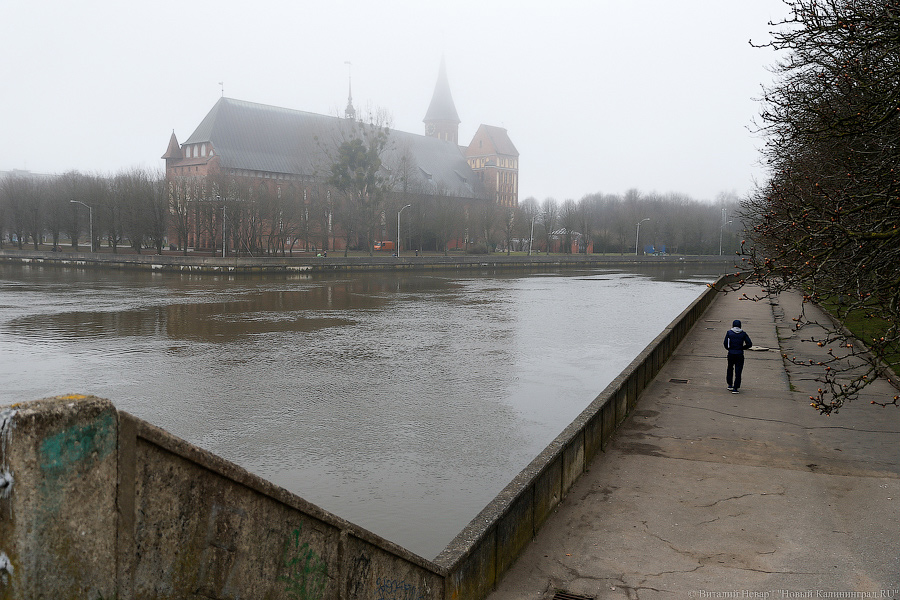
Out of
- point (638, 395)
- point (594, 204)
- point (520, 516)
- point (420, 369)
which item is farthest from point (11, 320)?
point (594, 204)

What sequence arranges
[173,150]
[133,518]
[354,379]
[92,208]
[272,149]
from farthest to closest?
[272,149] → [173,150] → [92,208] → [354,379] → [133,518]

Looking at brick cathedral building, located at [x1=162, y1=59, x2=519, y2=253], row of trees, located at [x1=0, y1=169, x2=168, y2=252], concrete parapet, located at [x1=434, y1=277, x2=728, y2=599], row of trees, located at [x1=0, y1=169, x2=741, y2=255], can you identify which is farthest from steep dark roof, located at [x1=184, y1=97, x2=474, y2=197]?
concrete parapet, located at [x1=434, y1=277, x2=728, y2=599]

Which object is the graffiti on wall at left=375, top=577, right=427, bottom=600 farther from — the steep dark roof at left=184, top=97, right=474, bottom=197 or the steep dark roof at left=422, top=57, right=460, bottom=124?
the steep dark roof at left=422, top=57, right=460, bottom=124

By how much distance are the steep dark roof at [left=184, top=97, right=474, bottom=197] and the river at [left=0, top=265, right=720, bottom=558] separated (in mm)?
64042

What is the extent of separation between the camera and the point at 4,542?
222 cm

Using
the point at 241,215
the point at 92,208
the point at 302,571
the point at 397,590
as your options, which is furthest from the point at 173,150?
the point at 302,571

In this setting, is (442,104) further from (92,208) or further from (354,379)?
(354,379)

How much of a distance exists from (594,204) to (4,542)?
617 feet

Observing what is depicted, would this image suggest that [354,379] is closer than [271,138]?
Yes

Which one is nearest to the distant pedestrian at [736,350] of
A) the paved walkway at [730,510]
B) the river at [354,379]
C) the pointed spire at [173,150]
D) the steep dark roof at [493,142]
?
the paved walkway at [730,510]

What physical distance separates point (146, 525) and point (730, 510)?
6.55m

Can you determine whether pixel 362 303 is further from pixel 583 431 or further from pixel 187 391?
pixel 583 431

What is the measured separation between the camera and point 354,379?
56.9 feet

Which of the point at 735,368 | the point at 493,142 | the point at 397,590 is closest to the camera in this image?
the point at 397,590
